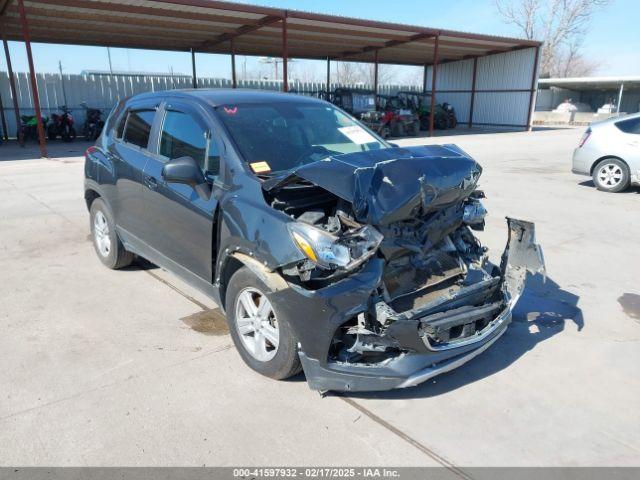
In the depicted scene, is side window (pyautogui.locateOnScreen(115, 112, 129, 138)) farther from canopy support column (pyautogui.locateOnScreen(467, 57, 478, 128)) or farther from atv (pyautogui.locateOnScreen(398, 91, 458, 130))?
canopy support column (pyautogui.locateOnScreen(467, 57, 478, 128))

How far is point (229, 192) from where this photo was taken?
340 cm

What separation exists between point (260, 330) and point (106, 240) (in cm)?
298

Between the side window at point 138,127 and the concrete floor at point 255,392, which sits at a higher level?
the side window at point 138,127

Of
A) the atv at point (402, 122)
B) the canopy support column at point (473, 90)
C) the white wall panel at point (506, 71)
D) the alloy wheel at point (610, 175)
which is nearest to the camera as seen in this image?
the alloy wheel at point (610, 175)

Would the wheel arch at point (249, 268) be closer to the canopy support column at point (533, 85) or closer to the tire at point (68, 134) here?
the tire at point (68, 134)

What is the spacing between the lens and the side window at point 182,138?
12.5 feet

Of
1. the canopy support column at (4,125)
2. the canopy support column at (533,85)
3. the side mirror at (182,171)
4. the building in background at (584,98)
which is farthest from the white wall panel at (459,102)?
the side mirror at (182,171)

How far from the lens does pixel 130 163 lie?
4.60 metres

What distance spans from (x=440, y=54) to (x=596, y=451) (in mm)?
31012

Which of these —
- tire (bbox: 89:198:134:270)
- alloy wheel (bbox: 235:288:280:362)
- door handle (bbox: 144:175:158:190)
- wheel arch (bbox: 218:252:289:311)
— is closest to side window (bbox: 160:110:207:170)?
door handle (bbox: 144:175:158:190)

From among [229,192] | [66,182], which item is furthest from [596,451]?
[66,182]

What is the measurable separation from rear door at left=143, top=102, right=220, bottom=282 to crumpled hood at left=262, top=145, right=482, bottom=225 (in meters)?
0.69

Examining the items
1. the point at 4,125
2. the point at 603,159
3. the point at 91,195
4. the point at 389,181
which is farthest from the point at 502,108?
the point at 389,181

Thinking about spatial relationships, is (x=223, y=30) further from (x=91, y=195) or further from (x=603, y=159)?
(x=91, y=195)
